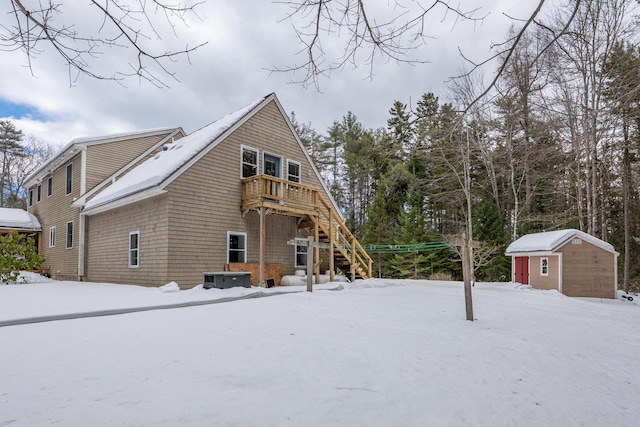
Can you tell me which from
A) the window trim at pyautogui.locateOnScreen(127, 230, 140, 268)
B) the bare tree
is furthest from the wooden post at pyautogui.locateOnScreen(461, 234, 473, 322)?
the window trim at pyautogui.locateOnScreen(127, 230, 140, 268)

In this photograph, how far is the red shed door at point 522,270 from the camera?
595 inches

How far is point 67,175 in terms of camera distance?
15.3m

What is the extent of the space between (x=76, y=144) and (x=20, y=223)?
22.8ft

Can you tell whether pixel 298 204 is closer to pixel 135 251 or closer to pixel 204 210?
pixel 204 210

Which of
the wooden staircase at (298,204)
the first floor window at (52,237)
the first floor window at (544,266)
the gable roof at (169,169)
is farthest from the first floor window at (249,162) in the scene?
the first floor window at (544,266)

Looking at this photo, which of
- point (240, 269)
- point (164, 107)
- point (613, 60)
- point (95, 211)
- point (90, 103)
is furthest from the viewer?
point (613, 60)

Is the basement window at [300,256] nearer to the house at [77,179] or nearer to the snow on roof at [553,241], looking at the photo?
the house at [77,179]

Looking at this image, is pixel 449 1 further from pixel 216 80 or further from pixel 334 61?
pixel 216 80

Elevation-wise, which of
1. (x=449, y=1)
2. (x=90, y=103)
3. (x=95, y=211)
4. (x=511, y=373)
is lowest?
(x=511, y=373)

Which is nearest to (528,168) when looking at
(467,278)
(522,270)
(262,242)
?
(522,270)

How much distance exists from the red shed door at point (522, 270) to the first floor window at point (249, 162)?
1200 centimetres

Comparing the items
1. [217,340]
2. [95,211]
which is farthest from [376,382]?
[95,211]

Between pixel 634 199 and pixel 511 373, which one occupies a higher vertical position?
pixel 634 199

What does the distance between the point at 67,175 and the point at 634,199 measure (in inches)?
1108
